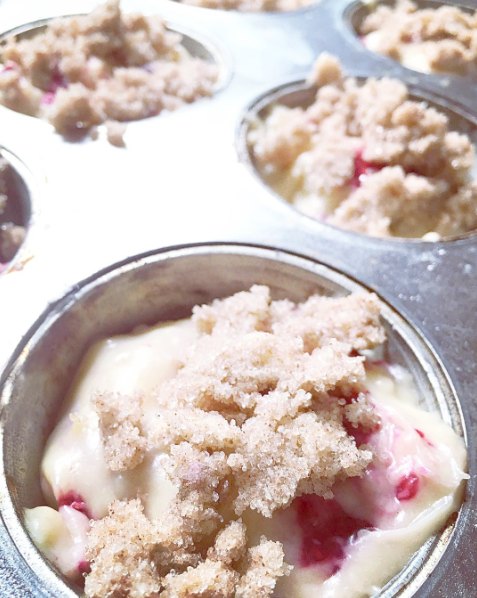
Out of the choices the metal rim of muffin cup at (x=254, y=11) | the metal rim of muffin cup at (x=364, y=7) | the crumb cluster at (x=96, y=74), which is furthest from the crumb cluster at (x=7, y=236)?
the metal rim of muffin cup at (x=364, y=7)

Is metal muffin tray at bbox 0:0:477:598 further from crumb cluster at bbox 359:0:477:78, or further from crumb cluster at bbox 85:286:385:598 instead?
crumb cluster at bbox 359:0:477:78

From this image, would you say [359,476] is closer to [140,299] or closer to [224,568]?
[224,568]

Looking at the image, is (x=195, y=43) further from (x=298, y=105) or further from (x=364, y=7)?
(x=364, y=7)

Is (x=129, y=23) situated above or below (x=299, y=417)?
above

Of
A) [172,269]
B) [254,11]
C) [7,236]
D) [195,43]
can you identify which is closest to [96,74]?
[195,43]

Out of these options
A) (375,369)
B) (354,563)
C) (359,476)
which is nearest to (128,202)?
(375,369)

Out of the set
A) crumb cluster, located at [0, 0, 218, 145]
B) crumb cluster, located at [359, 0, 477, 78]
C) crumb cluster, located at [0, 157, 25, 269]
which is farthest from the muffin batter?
crumb cluster, located at [359, 0, 477, 78]
